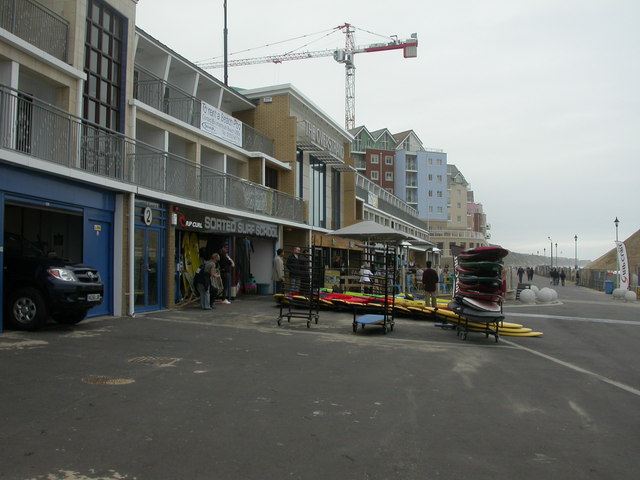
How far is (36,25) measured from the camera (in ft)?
37.7

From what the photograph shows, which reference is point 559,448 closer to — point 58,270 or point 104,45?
point 58,270

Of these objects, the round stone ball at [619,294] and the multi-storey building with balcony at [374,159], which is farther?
the multi-storey building with balcony at [374,159]

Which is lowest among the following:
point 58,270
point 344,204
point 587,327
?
point 587,327

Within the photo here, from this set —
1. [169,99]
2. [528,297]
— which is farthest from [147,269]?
[528,297]

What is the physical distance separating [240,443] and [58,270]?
257 inches

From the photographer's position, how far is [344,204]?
31.4 m

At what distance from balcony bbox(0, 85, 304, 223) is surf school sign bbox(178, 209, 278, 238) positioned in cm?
56

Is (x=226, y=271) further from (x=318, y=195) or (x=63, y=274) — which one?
(x=318, y=195)

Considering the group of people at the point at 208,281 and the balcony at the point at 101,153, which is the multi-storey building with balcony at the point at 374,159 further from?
the group of people at the point at 208,281

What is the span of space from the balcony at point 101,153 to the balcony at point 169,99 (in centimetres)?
268

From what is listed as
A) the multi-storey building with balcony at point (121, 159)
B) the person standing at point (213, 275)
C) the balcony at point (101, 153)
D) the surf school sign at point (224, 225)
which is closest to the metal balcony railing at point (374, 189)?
the surf school sign at point (224, 225)

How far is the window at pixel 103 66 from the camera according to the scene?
1258 cm

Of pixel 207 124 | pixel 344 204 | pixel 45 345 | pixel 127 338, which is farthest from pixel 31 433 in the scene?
pixel 344 204

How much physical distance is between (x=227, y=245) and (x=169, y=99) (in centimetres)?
564
